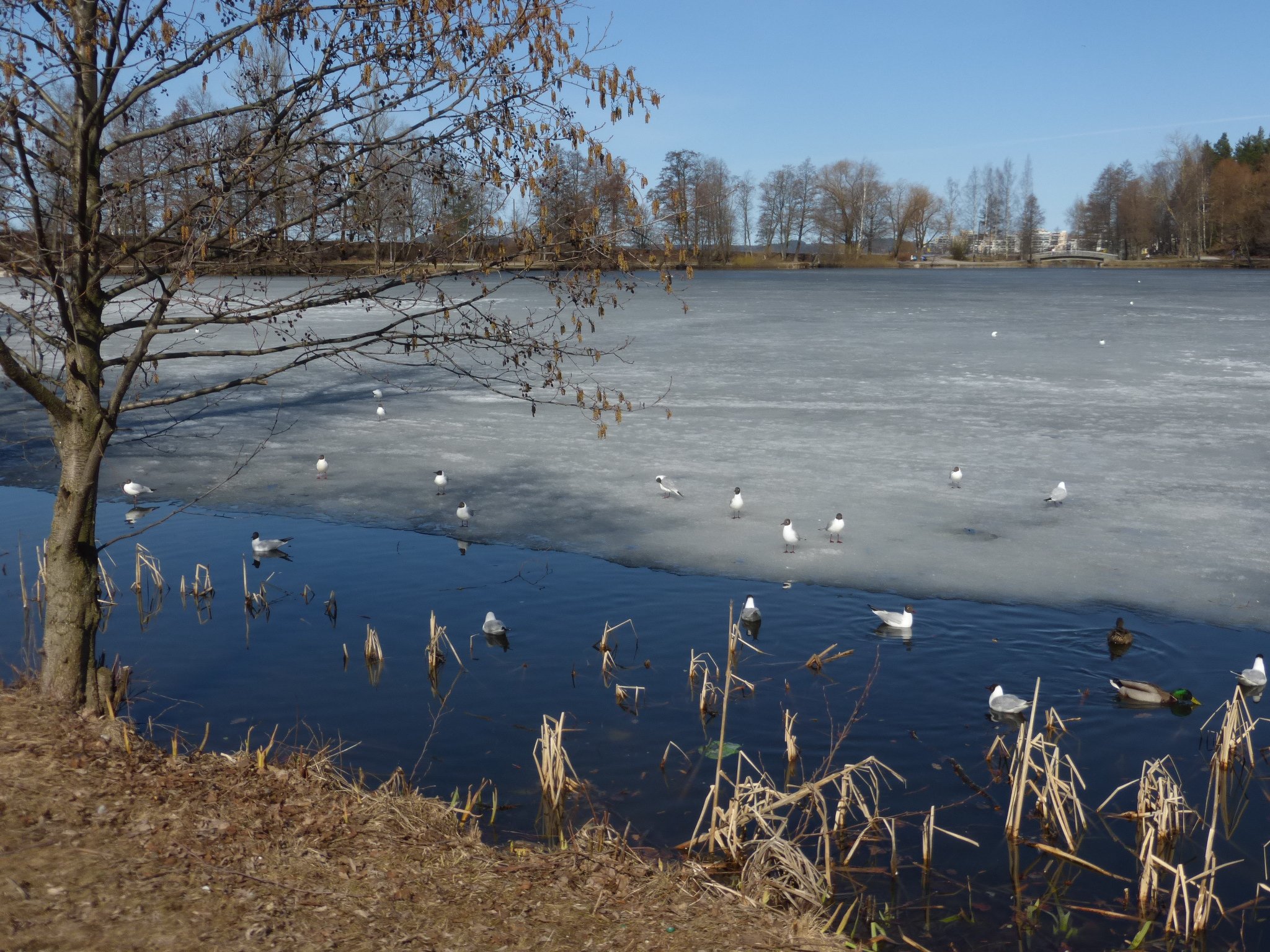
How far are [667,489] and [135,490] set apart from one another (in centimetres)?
670

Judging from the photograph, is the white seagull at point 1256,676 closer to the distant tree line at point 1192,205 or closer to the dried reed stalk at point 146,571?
the dried reed stalk at point 146,571

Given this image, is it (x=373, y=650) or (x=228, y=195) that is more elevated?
(x=228, y=195)

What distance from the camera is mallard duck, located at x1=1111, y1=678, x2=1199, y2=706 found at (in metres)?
7.80

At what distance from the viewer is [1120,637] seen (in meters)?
8.77

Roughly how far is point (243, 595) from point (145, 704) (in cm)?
246

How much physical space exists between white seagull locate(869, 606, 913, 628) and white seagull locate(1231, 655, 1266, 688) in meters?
2.55

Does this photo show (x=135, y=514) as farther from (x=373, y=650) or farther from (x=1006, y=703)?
→ (x=1006, y=703)

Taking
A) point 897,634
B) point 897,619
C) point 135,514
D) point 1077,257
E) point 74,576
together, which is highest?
point 1077,257

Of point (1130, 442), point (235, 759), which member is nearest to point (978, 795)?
point (235, 759)

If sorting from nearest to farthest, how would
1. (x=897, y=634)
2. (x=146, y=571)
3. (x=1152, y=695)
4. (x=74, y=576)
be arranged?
(x=74, y=576) → (x=1152, y=695) → (x=897, y=634) → (x=146, y=571)

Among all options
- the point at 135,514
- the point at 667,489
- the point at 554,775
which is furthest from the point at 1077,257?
the point at 554,775

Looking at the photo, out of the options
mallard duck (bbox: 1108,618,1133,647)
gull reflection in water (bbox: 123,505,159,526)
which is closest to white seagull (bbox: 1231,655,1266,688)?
mallard duck (bbox: 1108,618,1133,647)

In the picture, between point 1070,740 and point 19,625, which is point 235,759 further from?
point 1070,740

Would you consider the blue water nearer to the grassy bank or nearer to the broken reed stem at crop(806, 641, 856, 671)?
the broken reed stem at crop(806, 641, 856, 671)
